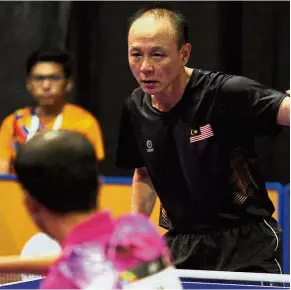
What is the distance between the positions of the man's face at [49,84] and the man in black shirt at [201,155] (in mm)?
2713

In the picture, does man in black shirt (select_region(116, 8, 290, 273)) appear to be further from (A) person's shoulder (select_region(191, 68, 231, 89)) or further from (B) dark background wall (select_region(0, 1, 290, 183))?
(B) dark background wall (select_region(0, 1, 290, 183))

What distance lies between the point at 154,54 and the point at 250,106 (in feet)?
1.25

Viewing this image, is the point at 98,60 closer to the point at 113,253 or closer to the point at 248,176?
the point at 248,176

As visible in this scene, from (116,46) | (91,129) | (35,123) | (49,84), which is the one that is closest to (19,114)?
(35,123)

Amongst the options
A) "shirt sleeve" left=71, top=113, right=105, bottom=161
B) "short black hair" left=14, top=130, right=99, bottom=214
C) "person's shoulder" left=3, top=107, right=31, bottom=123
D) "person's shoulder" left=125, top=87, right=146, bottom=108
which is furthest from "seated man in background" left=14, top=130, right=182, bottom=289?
"person's shoulder" left=3, top=107, right=31, bottom=123

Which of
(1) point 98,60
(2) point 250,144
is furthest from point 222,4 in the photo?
(2) point 250,144

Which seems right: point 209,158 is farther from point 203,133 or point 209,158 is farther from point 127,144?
point 127,144

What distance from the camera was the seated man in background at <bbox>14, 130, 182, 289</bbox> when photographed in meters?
1.65

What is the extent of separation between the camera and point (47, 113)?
5.68 metres

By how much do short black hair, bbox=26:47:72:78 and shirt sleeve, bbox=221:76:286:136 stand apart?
3097 millimetres

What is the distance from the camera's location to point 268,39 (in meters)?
5.49

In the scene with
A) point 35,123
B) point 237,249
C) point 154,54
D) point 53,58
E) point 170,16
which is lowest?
point 237,249

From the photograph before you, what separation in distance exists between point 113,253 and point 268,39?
13.2 ft

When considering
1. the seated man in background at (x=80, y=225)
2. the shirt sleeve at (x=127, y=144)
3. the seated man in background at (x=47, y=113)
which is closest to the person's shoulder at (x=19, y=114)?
the seated man in background at (x=47, y=113)
